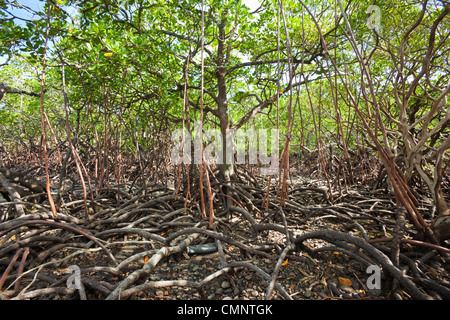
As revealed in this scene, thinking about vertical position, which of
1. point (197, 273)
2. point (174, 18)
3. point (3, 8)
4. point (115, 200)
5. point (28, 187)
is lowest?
point (197, 273)

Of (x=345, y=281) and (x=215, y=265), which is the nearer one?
(x=345, y=281)

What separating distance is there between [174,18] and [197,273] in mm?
2691

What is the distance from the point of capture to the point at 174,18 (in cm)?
244

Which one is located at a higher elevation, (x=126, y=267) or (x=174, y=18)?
(x=174, y=18)

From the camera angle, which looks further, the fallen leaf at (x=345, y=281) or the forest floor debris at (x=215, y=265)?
the fallen leaf at (x=345, y=281)

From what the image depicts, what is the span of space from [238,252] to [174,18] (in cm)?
263

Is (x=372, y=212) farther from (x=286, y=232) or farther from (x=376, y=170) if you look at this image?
(x=376, y=170)

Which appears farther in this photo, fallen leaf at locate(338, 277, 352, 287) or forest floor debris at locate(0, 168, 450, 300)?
fallen leaf at locate(338, 277, 352, 287)

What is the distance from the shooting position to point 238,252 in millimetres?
1481

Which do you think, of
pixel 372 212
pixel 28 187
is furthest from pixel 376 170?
pixel 28 187
